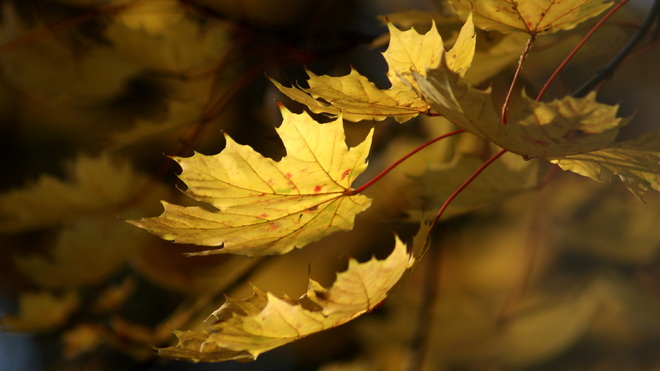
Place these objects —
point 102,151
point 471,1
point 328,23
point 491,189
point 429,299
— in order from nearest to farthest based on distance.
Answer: point 471,1 < point 491,189 < point 429,299 < point 102,151 < point 328,23

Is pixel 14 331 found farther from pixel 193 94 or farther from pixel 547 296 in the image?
pixel 547 296

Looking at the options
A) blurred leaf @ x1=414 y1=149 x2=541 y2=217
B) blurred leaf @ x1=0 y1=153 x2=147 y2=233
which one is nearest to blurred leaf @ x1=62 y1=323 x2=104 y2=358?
blurred leaf @ x1=0 y1=153 x2=147 y2=233

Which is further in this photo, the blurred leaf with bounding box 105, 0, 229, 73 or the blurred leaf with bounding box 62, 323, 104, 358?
the blurred leaf with bounding box 62, 323, 104, 358

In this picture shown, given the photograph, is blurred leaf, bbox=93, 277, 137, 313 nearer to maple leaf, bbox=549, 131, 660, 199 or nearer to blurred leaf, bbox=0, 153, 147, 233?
blurred leaf, bbox=0, 153, 147, 233

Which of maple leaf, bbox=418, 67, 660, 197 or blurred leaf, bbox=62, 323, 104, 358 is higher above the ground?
blurred leaf, bbox=62, 323, 104, 358

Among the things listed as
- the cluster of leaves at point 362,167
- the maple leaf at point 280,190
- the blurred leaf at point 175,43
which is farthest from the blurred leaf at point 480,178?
the blurred leaf at point 175,43

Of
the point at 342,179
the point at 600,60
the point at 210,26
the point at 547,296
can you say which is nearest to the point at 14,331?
the point at 210,26
